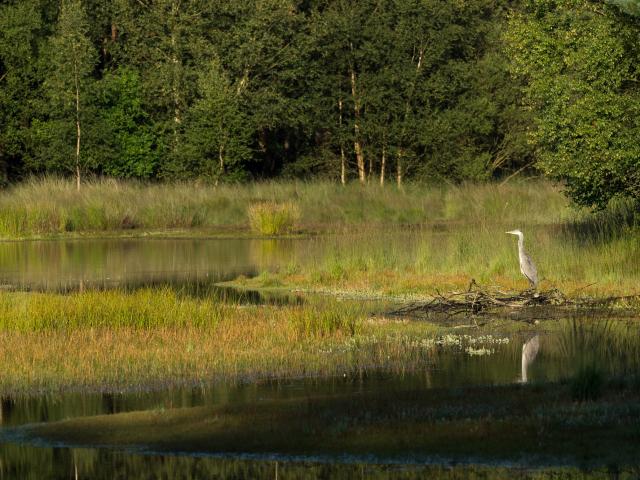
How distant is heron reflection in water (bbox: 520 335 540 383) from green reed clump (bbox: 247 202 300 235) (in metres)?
25.6

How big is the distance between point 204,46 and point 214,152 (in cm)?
488

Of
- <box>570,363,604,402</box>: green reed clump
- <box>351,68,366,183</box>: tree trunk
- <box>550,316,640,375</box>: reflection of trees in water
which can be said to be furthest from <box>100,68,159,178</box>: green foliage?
<box>570,363,604,402</box>: green reed clump

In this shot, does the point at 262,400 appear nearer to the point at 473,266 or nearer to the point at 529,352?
the point at 529,352

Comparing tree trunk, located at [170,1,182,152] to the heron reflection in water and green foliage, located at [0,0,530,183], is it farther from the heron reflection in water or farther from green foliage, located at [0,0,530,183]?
the heron reflection in water

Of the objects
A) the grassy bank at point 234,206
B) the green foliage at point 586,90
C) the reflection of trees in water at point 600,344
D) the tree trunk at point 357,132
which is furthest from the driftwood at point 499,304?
the tree trunk at point 357,132

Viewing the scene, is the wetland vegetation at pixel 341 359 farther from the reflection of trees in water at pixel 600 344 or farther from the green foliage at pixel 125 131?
the green foliage at pixel 125 131

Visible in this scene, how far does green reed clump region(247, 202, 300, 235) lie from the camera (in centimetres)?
4412

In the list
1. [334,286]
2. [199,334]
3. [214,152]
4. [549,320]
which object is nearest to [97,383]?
[199,334]

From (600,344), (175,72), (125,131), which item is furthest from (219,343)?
(125,131)

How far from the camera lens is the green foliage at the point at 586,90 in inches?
934

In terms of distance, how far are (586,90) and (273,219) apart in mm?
20704

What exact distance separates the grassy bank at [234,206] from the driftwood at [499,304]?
21.2 metres

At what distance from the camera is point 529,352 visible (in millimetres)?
17438

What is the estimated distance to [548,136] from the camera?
26188 mm
